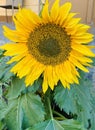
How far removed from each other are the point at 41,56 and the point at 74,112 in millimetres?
208

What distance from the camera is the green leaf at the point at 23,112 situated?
3.40 feet

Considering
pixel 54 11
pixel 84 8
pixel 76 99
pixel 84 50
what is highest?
pixel 54 11

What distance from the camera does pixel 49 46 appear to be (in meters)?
0.95

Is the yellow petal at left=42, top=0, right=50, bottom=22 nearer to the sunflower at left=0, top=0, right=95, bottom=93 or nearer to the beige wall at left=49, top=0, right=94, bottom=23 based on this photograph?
the sunflower at left=0, top=0, right=95, bottom=93

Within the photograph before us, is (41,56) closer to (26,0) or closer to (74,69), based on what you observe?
(74,69)

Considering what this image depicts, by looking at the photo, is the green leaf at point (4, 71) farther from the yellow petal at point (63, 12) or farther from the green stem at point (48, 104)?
the yellow petal at point (63, 12)

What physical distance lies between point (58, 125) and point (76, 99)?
0.10m

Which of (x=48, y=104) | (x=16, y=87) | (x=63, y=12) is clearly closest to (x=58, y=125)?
(x=48, y=104)

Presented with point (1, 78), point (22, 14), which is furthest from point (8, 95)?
point (22, 14)

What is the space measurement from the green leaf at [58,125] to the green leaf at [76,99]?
37 mm

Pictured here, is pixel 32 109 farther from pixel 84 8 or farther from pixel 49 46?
pixel 84 8

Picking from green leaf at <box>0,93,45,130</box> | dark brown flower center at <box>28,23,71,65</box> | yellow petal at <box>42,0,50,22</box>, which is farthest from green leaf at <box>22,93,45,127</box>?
yellow petal at <box>42,0,50,22</box>

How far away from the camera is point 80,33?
90 cm

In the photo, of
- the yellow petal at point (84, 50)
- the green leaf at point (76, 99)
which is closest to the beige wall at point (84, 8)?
the green leaf at point (76, 99)
